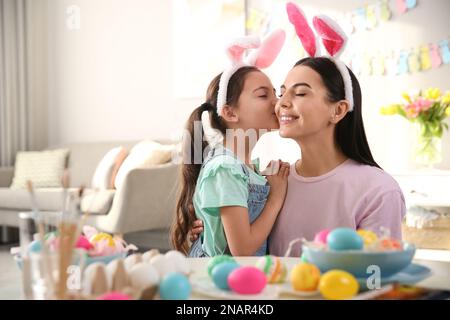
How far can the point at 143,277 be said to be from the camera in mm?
793

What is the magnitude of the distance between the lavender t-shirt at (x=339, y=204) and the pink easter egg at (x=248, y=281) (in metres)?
0.51

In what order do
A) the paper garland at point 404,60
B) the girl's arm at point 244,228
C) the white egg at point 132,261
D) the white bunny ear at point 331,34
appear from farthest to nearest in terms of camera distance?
the paper garland at point 404,60 < the white bunny ear at point 331,34 < the girl's arm at point 244,228 < the white egg at point 132,261

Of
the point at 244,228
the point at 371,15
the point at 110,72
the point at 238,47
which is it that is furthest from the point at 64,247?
the point at 110,72

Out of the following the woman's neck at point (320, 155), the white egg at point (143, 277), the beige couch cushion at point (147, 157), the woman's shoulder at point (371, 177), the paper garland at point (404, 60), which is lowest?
the beige couch cushion at point (147, 157)

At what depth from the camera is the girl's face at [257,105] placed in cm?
153

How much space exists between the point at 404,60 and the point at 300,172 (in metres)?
2.39

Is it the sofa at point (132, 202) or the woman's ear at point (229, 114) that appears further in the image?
the sofa at point (132, 202)

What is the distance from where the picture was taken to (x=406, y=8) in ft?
11.7

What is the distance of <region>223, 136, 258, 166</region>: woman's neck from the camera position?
155cm

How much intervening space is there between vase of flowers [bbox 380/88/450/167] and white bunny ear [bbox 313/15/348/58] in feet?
6.25

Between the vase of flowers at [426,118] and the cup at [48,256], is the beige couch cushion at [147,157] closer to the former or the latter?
the vase of flowers at [426,118]

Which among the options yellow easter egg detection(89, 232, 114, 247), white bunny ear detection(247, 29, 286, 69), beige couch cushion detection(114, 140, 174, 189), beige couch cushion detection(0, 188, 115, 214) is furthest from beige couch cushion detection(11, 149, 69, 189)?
yellow easter egg detection(89, 232, 114, 247)

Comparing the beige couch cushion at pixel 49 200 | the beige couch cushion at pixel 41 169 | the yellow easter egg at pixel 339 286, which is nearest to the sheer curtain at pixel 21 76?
the beige couch cushion at pixel 41 169

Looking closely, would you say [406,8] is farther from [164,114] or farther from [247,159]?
[247,159]
